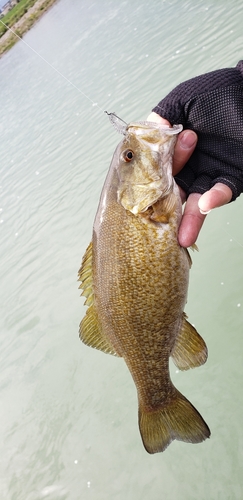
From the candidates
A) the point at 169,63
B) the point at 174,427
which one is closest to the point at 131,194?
the point at 174,427

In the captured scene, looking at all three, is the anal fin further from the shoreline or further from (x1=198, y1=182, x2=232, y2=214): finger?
the shoreline

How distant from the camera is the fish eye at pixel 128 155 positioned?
2329mm

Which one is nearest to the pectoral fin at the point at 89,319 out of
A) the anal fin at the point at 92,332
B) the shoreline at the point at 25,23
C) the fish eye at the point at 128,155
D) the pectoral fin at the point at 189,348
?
the anal fin at the point at 92,332

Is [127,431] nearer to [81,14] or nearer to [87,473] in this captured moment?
[87,473]

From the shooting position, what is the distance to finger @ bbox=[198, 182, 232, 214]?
229 centimetres

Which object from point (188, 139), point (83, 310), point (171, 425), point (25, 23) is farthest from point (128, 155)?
point (25, 23)

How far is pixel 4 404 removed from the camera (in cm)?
529

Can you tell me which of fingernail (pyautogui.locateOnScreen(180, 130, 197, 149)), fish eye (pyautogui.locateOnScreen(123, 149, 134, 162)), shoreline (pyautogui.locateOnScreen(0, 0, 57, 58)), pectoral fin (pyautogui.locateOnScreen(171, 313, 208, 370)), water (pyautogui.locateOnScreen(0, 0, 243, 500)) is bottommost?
shoreline (pyautogui.locateOnScreen(0, 0, 57, 58))

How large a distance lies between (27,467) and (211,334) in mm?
2158

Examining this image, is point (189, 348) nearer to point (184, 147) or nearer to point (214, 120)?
point (184, 147)

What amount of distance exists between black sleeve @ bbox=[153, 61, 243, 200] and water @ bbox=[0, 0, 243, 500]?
Result: 71.7 inches

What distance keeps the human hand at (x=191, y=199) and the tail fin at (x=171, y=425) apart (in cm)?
85

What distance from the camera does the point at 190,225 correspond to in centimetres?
233

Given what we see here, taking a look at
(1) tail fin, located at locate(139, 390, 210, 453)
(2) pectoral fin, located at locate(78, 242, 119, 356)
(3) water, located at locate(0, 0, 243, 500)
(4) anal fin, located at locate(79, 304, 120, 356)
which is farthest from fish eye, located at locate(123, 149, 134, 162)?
(3) water, located at locate(0, 0, 243, 500)
